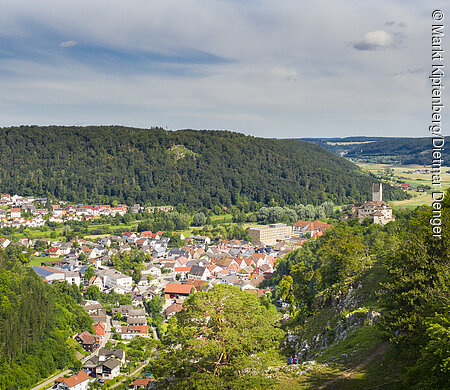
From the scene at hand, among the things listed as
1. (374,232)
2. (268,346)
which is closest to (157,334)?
(374,232)

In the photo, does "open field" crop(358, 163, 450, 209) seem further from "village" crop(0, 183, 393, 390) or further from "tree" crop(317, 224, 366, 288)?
"tree" crop(317, 224, 366, 288)

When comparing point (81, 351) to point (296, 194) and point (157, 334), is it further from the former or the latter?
point (296, 194)

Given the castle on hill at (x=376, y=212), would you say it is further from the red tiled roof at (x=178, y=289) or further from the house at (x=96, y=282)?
the house at (x=96, y=282)

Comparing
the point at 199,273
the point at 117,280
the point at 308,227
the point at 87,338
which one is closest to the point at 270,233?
the point at 308,227

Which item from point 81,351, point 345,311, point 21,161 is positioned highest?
point 21,161

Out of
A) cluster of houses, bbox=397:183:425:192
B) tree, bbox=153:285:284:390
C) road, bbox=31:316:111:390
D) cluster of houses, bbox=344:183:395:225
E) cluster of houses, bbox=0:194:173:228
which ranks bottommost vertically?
road, bbox=31:316:111:390

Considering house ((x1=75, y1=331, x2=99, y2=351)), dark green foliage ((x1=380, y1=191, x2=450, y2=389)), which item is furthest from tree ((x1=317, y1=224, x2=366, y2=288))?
house ((x1=75, y1=331, x2=99, y2=351))

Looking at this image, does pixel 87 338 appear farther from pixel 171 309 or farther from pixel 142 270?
pixel 142 270
